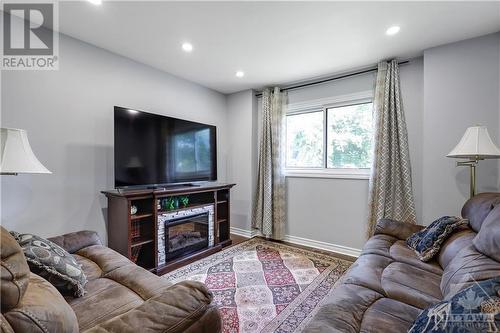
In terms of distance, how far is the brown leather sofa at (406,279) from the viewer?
1.11 meters

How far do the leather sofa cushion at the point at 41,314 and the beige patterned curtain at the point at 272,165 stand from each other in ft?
10.1

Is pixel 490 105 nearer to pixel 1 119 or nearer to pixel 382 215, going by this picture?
pixel 382 215

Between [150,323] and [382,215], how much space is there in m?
2.79

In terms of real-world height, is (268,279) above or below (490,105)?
below

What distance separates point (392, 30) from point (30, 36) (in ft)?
11.0

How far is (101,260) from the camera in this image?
5.68 ft

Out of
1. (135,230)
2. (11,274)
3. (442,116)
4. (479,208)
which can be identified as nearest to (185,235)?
(135,230)

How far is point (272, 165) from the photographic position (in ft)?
12.5

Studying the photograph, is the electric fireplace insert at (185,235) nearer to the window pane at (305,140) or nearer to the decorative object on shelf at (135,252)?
the decorative object on shelf at (135,252)

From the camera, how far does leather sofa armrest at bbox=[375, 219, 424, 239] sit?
2250mm

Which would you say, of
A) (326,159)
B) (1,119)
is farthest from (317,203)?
(1,119)

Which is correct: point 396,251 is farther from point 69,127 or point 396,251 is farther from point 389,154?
point 69,127

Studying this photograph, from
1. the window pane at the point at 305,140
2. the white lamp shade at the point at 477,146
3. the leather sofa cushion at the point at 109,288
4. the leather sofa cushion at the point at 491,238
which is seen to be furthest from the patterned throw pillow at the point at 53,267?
the window pane at the point at 305,140

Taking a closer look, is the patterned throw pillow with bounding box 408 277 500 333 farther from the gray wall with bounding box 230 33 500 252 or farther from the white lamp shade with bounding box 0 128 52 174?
the white lamp shade with bounding box 0 128 52 174
